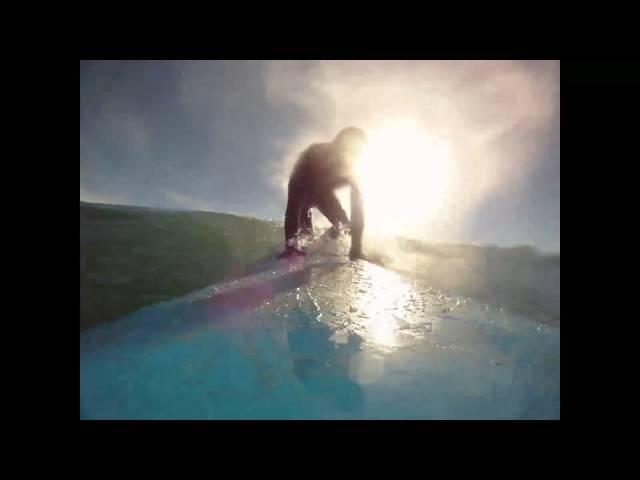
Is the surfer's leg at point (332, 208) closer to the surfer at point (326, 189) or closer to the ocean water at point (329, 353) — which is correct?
the surfer at point (326, 189)

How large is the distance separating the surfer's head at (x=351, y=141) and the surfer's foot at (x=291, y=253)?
101cm

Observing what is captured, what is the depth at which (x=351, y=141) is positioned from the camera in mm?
3166

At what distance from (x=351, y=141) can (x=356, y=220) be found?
0.72m

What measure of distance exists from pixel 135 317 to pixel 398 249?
227 cm

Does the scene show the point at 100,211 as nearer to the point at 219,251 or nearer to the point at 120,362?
the point at 219,251

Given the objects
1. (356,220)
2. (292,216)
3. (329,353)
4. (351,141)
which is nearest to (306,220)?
(292,216)

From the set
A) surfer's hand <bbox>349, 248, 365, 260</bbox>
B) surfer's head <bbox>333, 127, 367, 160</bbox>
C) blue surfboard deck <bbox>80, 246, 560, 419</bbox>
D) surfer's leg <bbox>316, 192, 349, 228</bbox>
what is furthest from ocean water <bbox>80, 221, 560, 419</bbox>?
surfer's head <bbox>333, 127, 367, 160</bbox>

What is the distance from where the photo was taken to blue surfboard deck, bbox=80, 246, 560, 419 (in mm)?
1943

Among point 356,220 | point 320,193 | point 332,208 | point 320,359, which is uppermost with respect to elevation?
point 320,193

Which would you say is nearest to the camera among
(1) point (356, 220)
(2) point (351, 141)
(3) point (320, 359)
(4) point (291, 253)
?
(3) point (320, 359)

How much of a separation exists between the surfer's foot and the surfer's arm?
0.48 meters

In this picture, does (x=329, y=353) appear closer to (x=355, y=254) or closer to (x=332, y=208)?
(x=355, y=254)

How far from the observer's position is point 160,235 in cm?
376
